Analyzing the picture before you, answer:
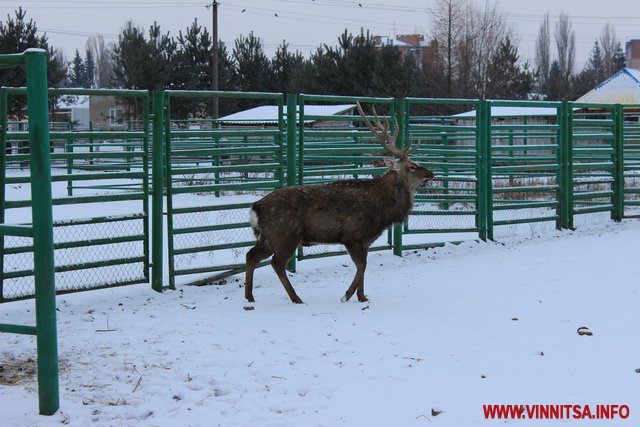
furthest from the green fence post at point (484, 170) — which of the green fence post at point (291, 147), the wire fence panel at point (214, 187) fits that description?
the green fence post at point (291, 147)

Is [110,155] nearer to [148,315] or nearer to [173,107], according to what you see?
[148,315]

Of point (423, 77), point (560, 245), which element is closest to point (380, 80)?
point (423, 77)

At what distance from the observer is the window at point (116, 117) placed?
125 feet

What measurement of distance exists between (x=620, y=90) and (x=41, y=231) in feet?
114

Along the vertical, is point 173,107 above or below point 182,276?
above

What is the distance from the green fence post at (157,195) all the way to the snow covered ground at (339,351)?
0.79 ft

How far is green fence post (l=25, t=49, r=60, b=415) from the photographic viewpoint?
479 cm

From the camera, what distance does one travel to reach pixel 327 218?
27.4 feet

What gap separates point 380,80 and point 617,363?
31.3 m

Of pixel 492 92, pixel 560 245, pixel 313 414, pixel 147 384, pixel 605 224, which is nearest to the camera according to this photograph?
pixel 313 414

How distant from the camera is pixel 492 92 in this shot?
39969mm

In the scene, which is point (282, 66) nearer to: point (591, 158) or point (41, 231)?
point (591, 158)

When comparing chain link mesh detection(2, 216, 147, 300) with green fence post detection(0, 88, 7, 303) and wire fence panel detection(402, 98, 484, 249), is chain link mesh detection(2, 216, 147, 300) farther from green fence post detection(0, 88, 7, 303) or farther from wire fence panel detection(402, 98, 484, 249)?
wire fence panel detection(402, 98, 484, 249)

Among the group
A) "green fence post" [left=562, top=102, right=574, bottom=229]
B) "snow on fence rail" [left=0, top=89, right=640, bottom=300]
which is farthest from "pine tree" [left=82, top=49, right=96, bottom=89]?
"green fence post" [left=562, top=102, right=574, bottom=229]
